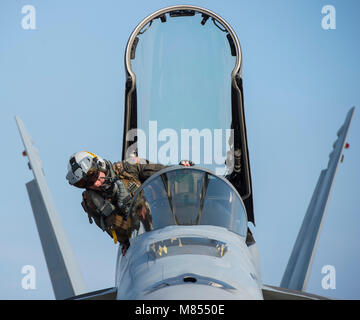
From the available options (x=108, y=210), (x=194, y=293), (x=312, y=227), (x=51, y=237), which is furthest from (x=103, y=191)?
(x=312, y=227)

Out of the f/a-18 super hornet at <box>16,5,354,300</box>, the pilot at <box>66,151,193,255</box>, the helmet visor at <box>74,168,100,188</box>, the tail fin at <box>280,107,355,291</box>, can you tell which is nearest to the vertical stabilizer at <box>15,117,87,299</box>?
the f/a-18 super hornet at <box>16,5,354,300</box>

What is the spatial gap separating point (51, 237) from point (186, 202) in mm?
6535

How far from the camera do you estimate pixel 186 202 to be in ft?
22.5

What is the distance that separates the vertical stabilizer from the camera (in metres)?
12.0

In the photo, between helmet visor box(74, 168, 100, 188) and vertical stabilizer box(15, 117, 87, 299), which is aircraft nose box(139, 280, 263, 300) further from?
vertical stabilizer box(15, 117, 87, 299)

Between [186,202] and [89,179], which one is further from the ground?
[89,179]

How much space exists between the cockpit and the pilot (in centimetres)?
48

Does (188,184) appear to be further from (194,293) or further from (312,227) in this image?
(312,227)

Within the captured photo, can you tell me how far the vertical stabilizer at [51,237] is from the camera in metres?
12.0

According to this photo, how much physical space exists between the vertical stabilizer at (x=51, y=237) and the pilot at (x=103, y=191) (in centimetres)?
414
